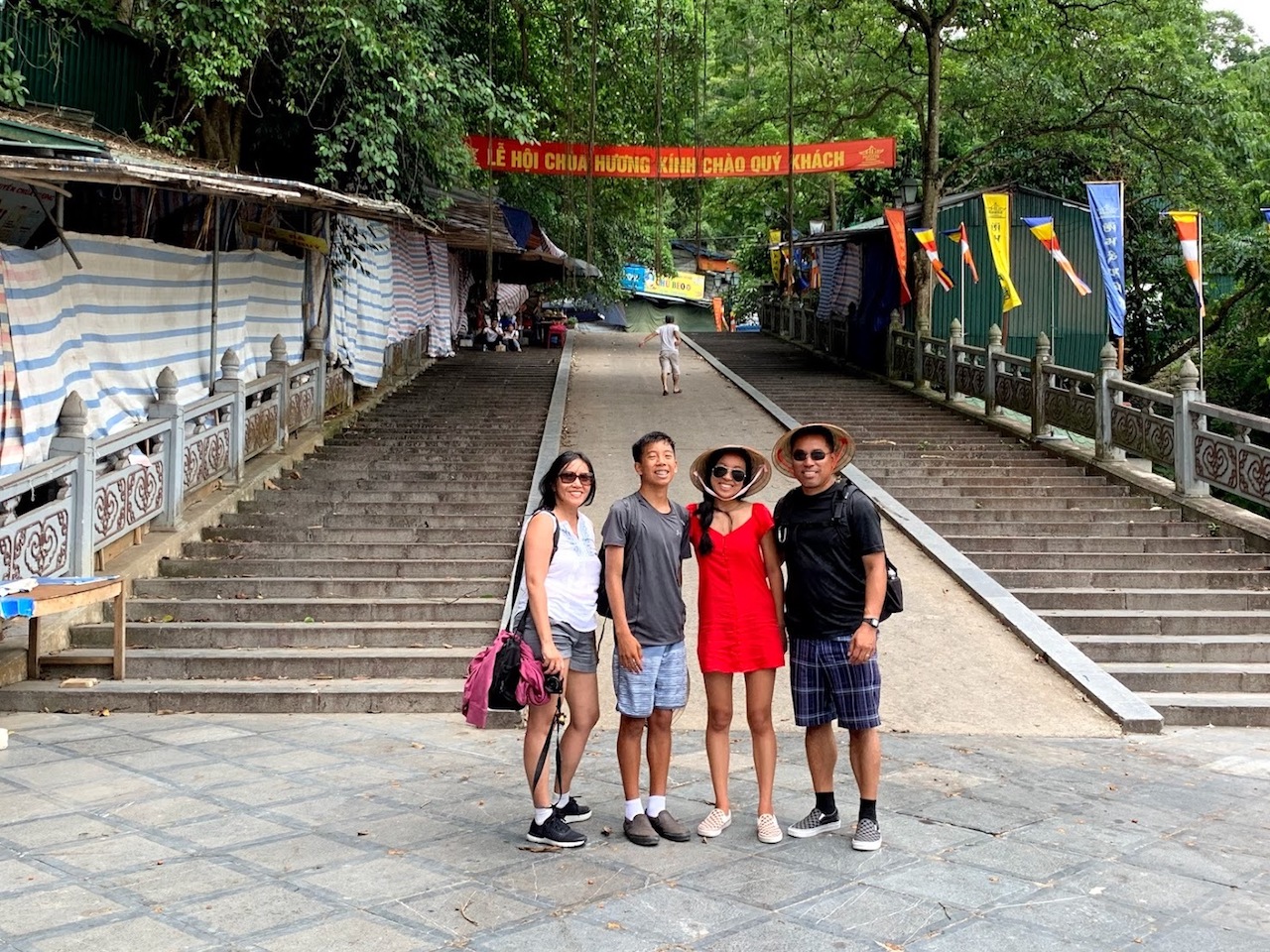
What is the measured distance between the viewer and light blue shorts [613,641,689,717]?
5301 mm

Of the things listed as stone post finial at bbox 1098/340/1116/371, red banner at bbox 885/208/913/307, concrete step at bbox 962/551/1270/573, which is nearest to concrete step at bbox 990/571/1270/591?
concrete step at bbox 962/551/1270/573

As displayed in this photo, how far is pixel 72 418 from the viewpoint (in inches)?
347

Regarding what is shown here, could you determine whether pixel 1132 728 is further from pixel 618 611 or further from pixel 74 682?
pixel 74 682

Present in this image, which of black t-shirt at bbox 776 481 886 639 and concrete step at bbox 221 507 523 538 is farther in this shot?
concrete step at bbox 221 507 523 538

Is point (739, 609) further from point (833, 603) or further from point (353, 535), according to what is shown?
point (353, 535)

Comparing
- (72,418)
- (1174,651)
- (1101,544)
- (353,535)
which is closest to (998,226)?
(1101,544)

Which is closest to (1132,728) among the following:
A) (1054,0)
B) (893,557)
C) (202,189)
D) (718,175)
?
(893,557)

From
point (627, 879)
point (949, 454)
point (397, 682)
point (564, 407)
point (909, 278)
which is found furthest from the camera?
point (909, 278)

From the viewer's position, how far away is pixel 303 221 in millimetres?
16438

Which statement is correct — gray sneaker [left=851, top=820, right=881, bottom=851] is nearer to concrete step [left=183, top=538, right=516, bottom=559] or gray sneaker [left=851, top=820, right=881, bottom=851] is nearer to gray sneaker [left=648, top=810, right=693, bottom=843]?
gray sneaker [left=648, top=810, right=693, bottom=843]

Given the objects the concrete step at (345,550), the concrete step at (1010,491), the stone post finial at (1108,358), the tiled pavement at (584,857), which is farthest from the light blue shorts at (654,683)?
the stone post finial at (1108,358)

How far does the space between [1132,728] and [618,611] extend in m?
4.12

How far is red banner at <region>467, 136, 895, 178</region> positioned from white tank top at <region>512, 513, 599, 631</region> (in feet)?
48.8

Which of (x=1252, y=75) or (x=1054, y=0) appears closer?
(x=1054, y=0)
